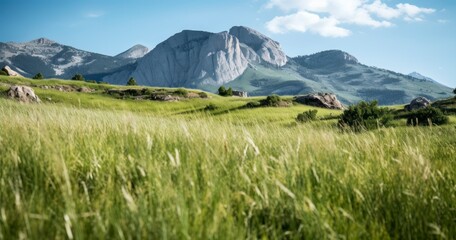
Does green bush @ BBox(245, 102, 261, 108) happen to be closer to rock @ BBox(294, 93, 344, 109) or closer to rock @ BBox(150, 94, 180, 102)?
rock @ BBox(294, 93, 344, 109)

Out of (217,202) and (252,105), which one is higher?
(217,202)

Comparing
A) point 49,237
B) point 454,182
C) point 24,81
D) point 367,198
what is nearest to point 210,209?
point 49,237

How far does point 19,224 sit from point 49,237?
269 mm

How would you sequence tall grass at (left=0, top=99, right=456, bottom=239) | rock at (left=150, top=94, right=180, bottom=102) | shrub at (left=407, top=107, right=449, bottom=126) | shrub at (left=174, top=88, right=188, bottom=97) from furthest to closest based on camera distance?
shrub at (left=174, top=88, right=188, bottom=97) < rock at (left=150, top=94, right=180, bottom=102) < shrub at (left=407, top=107, right=449, bottom=126) < tall grass at (left=0, top=99, right=456, bottom=239)

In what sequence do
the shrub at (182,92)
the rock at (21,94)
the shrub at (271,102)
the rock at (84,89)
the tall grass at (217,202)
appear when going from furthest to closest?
the shrub at (182,92)
the rock at (84,89)
the shrub at (271,102)
the rock at (21,94)
the tall grass at (217,202)

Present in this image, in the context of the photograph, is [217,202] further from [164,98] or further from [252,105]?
[164,98]

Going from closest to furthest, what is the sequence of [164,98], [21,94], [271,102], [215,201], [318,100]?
[215,201]
[21,94]
[271,102]
[164,98]
[318,100]

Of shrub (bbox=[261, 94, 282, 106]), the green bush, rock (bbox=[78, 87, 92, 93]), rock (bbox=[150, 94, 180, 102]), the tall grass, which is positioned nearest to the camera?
the tall grass

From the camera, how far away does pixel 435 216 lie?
9.82 feet

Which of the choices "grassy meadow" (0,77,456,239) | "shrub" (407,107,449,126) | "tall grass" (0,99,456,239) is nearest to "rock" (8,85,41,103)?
"shrub" (407,107,449,126)

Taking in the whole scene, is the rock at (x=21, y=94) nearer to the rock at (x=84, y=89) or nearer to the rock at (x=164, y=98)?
the rock at (x=84, y=89)

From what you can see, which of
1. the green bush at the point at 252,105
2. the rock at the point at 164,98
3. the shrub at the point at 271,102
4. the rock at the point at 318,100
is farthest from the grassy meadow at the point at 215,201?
the rock at the point at 318,100

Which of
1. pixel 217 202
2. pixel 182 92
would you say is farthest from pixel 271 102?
pixel 217 202

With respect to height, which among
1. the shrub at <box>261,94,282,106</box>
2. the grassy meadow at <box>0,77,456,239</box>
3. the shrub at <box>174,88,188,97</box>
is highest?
the shrub at <box>174,88,188,97</box>
